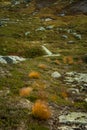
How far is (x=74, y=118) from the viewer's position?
15.7 meters

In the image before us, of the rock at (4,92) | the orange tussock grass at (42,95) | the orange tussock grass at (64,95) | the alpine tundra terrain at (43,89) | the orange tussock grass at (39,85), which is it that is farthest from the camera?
the orange tussock grass at (39,85)

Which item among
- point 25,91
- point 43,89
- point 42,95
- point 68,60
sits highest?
point 25,91

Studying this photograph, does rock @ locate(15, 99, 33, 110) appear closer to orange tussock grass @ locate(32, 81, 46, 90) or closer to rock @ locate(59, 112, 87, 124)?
rock @ locate(59, 112, 87, 124)

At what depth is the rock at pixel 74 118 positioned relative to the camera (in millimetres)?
15361

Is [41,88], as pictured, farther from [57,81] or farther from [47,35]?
[47,35]

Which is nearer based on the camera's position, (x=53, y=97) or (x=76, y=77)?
(x=53, y=97)

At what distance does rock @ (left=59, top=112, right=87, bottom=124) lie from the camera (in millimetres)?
15361

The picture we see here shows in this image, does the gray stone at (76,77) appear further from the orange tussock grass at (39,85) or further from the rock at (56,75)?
the orange tussock grass at (39,85)

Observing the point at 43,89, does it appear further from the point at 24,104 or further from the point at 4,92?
the point at 24,104

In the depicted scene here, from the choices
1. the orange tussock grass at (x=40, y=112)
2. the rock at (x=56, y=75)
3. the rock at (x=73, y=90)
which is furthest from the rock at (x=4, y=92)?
the rock at (x=56, y=75)

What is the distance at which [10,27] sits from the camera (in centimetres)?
6266

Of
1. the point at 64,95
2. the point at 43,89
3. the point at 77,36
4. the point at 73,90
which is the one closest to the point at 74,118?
the point at 64,95

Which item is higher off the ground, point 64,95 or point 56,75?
point 64,95

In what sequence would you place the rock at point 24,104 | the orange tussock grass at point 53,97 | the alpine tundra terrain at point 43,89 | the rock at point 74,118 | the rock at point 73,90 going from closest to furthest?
the alpine tundra terrain at point 43,89, the rock at point 74,118, the rock at point 24,104, the orange tussock grass at point 53,97, the rock at point 73,90
